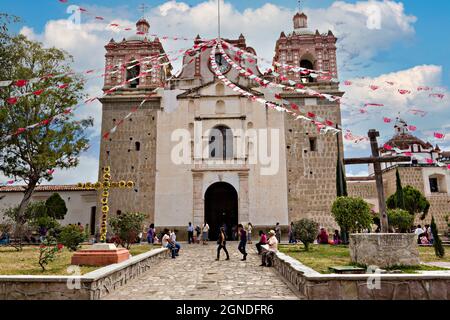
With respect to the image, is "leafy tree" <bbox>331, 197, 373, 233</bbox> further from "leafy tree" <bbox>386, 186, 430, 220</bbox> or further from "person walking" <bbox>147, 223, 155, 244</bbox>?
"leafy tree" <bbox>386, 186, 430, 220</bbox>

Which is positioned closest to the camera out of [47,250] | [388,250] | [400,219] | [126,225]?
[388,250]

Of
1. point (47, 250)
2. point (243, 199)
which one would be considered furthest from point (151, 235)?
point (47, 250)

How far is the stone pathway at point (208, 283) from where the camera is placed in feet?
20.0

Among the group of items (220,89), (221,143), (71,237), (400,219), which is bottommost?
(71,237)

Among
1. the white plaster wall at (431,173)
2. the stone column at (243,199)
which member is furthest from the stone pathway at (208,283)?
the white plaster wall at (431,173)

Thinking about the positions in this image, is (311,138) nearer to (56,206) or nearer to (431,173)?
(431,173)

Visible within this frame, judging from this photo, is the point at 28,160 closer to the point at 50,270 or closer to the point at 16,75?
the point at 16,75

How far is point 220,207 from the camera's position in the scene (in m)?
19.9

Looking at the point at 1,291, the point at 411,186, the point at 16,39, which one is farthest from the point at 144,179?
the point at 411,186

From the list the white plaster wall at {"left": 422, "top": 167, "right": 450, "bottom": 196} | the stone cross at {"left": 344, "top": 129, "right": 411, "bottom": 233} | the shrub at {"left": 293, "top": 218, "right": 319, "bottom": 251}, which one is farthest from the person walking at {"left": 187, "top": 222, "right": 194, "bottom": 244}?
the white plaster wall at {"left": 422, "top": 167, "right": 450, "bottom": 196}

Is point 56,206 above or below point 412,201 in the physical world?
below

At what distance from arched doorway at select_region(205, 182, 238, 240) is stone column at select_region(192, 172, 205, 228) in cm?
60

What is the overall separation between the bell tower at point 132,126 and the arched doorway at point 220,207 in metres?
3.12

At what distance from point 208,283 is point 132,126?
15236 millimetres
